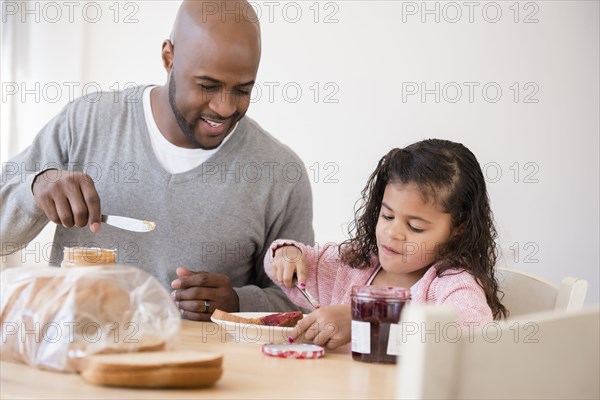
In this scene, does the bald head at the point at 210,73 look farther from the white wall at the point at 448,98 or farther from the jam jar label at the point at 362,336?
the white wall at the point at 448,98

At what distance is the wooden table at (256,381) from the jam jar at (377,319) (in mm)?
20

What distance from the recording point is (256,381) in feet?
3.23

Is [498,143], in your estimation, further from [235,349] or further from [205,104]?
[235,349]

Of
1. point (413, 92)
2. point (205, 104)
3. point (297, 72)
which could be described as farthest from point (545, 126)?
point (205, 104)

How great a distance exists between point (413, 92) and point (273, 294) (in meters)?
1.96

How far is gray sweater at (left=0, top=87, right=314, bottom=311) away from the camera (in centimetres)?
179

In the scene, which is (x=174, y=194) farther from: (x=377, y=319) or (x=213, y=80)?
(x=377, y=319)

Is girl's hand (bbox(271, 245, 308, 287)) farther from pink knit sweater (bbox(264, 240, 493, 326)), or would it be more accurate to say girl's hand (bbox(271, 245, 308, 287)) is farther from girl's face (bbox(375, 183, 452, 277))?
girl's face (bbox(375, 183, 452, 277))

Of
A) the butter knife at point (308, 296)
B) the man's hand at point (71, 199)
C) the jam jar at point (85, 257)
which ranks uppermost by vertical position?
the man's hand at point (71, 199)

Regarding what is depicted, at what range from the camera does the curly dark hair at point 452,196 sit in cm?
153

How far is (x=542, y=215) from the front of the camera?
11.4 feet

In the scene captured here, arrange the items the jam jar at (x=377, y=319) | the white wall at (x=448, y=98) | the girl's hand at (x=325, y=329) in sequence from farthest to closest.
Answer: the white wall at (x=448, y=98) → the girl's hand at (x=325, y=329) → the jam jar at (x=377, y=319)

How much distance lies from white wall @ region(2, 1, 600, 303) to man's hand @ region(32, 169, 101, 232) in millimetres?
2109

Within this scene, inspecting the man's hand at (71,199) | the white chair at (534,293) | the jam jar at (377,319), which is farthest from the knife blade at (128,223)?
the white chair at (534,293)
